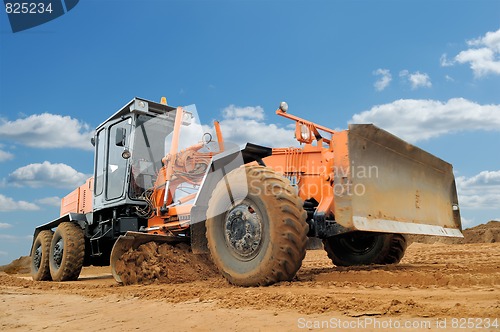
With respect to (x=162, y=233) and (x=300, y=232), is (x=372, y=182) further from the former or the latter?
(x=162, y=233)

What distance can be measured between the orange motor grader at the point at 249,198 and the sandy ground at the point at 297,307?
0.55 m

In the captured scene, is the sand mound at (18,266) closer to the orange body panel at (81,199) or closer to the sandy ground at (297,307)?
the orange body panel at (81,199)

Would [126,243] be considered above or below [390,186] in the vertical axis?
below

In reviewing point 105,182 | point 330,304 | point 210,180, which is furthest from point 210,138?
point 330,304

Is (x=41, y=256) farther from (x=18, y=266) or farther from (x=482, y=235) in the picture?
(x=482, y=235)

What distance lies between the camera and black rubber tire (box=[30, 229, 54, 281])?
10094 millimetres

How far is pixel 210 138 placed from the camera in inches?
298

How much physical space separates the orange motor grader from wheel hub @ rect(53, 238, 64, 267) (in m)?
0.02

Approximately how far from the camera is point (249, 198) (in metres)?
5.09

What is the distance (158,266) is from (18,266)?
1709 centimetres

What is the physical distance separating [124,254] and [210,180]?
1845 mm

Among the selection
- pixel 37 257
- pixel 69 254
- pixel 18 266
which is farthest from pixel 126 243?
pixel 18 266

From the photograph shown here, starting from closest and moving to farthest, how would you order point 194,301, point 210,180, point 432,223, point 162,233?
point 194,301 < point 210,180 < point 432,223 < point 162,233

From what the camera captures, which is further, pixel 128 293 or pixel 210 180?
pixel 210 180
